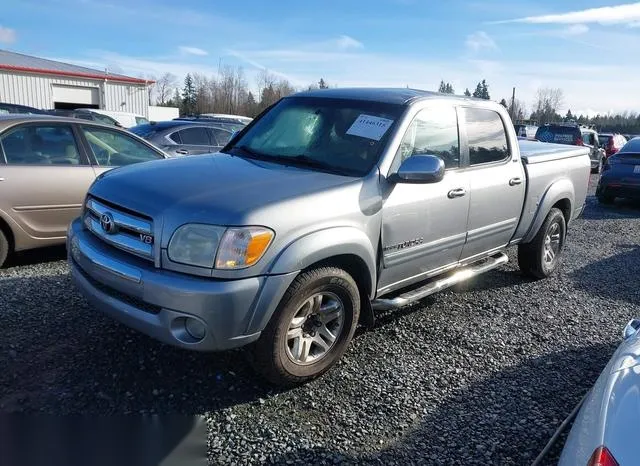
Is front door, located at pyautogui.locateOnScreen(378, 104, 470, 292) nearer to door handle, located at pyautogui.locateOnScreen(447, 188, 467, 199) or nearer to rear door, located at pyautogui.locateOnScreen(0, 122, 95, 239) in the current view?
door handle, located at pyautogui.locateOnScreen(447, 188, 467, 199)

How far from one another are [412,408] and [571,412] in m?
1.01

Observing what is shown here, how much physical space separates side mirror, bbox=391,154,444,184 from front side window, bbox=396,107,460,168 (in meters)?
0.20

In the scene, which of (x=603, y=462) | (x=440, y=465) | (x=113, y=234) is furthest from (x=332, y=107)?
(x=603, y=462)

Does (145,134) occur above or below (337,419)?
above

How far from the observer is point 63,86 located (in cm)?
3034

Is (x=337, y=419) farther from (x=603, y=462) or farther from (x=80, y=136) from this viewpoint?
(x=80, y=136)

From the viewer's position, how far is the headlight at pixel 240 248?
284cm

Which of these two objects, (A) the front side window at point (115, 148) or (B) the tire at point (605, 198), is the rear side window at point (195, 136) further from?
(B) the tire at point (605, 198)

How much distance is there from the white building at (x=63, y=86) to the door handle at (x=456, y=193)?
3035 cm

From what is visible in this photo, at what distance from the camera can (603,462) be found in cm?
153

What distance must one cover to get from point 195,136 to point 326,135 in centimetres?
732

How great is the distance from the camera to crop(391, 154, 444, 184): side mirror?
11.7ft

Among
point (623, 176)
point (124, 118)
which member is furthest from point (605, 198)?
point (124, 118)

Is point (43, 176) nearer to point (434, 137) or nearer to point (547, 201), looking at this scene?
point (434, 137)
